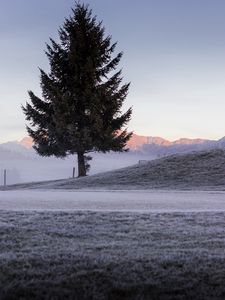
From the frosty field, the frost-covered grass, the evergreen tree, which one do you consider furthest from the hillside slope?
the frost-covered grass

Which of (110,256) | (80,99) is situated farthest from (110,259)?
(80,99)

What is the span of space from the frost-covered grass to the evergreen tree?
25.1m

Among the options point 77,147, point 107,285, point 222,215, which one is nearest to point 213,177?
point 77,147

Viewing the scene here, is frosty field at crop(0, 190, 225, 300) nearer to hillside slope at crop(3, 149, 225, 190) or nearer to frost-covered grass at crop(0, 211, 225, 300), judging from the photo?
frost-covered grass at crop(0, 211, 225, 300)

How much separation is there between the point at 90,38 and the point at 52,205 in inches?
1001

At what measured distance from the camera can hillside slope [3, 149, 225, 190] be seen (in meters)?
24.3

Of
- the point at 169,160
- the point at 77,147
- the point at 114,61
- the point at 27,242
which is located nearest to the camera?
the point at 27,242

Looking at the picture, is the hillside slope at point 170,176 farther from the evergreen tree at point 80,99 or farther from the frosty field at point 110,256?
the frosty field at point 110,256

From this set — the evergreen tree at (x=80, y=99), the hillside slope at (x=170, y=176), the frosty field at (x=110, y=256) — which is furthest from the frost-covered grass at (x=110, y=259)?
the evergreen tree at (x=80, y=99)

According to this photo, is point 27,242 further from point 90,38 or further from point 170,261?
point 90,38

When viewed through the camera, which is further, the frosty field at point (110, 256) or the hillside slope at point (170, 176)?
the hillside slope at point (170, 176)

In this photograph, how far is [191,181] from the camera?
82.1 ft

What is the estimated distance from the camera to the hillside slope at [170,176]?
79.8 feet

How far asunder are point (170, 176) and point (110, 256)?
66.0 ft
